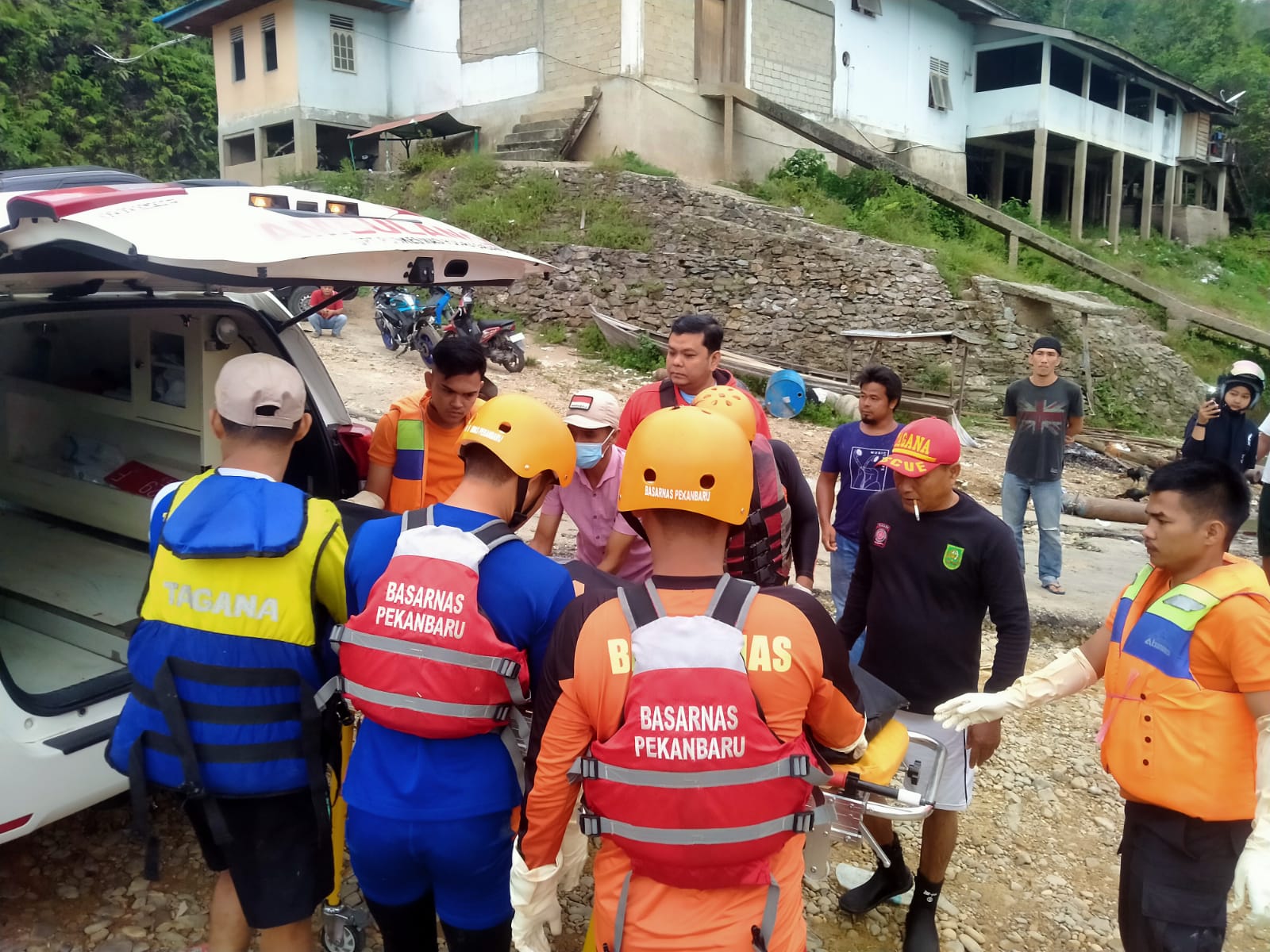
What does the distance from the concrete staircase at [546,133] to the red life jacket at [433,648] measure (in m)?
17.7

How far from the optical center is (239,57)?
917 inches

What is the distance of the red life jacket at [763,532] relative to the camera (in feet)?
10.8

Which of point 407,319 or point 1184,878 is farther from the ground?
point 407,319

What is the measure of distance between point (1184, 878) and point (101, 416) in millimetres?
4501

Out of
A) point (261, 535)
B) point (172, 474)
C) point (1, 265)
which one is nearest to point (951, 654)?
point (261, 535)

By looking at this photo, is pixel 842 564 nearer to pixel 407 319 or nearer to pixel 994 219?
pixel 407 319

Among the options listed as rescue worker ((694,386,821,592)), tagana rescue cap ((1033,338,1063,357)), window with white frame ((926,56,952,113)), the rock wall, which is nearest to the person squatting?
rescue worker ((694,386,821,592))

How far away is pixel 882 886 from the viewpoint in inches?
121

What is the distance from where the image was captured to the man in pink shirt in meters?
3.21

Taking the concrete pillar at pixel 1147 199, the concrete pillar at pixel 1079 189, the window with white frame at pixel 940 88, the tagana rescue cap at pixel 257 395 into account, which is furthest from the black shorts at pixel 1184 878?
the concrete pillar at pixel 1147 199

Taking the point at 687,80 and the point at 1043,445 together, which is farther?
the point at 687,80

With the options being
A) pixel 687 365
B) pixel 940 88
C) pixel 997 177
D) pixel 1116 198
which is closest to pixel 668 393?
pixel 687 365

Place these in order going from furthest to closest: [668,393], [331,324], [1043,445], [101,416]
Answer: [331,324] < [1043,445] < [101,416] < [668,393]

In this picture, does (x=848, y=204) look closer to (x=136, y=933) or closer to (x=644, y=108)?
(x=644, y=108)
